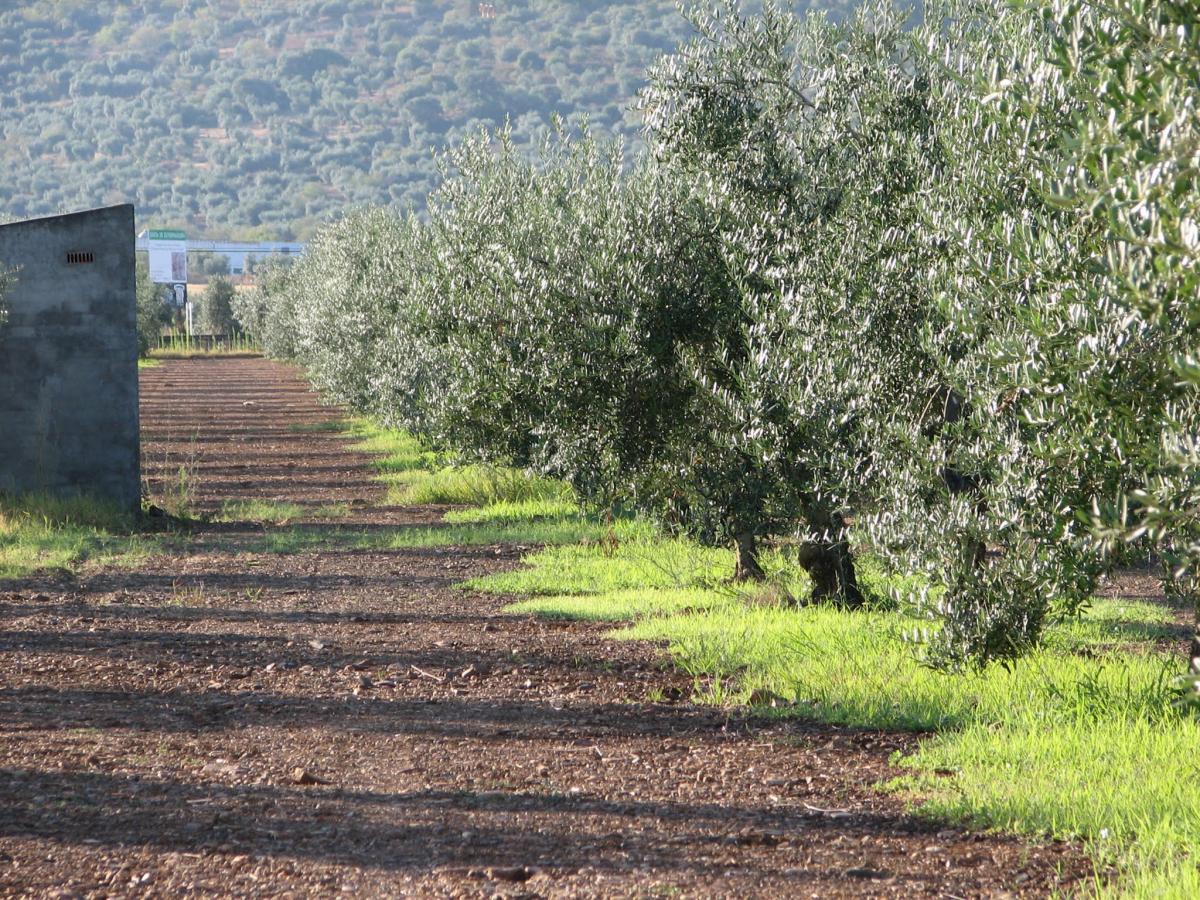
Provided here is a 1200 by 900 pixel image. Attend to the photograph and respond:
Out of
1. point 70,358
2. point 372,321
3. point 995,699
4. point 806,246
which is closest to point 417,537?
point 70,358

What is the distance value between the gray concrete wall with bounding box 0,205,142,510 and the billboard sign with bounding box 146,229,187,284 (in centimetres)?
12322

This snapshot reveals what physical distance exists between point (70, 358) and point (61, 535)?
2662 millimetres

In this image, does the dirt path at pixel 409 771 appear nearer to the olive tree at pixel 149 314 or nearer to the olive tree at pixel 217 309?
the olive tree at pixel 149 314

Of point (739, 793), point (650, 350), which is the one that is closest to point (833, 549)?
point (650, 350)

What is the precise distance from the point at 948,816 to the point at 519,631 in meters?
5.47

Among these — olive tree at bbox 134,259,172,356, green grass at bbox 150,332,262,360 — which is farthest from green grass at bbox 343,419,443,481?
green grass at bbox 150,332,262,360

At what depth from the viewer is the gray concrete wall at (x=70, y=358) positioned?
17.5m

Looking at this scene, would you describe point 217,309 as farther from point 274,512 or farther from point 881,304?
point 881,304

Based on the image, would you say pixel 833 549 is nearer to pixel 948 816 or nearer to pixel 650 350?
pixel 650 350

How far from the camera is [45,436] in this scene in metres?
17.6

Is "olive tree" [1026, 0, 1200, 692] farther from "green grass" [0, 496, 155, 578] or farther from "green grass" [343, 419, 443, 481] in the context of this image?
"green grass" [343, 419, 443, 481]

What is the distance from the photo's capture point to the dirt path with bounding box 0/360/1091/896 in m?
5.20

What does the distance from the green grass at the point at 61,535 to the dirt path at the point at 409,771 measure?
2323 mm

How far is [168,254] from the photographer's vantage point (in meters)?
137
